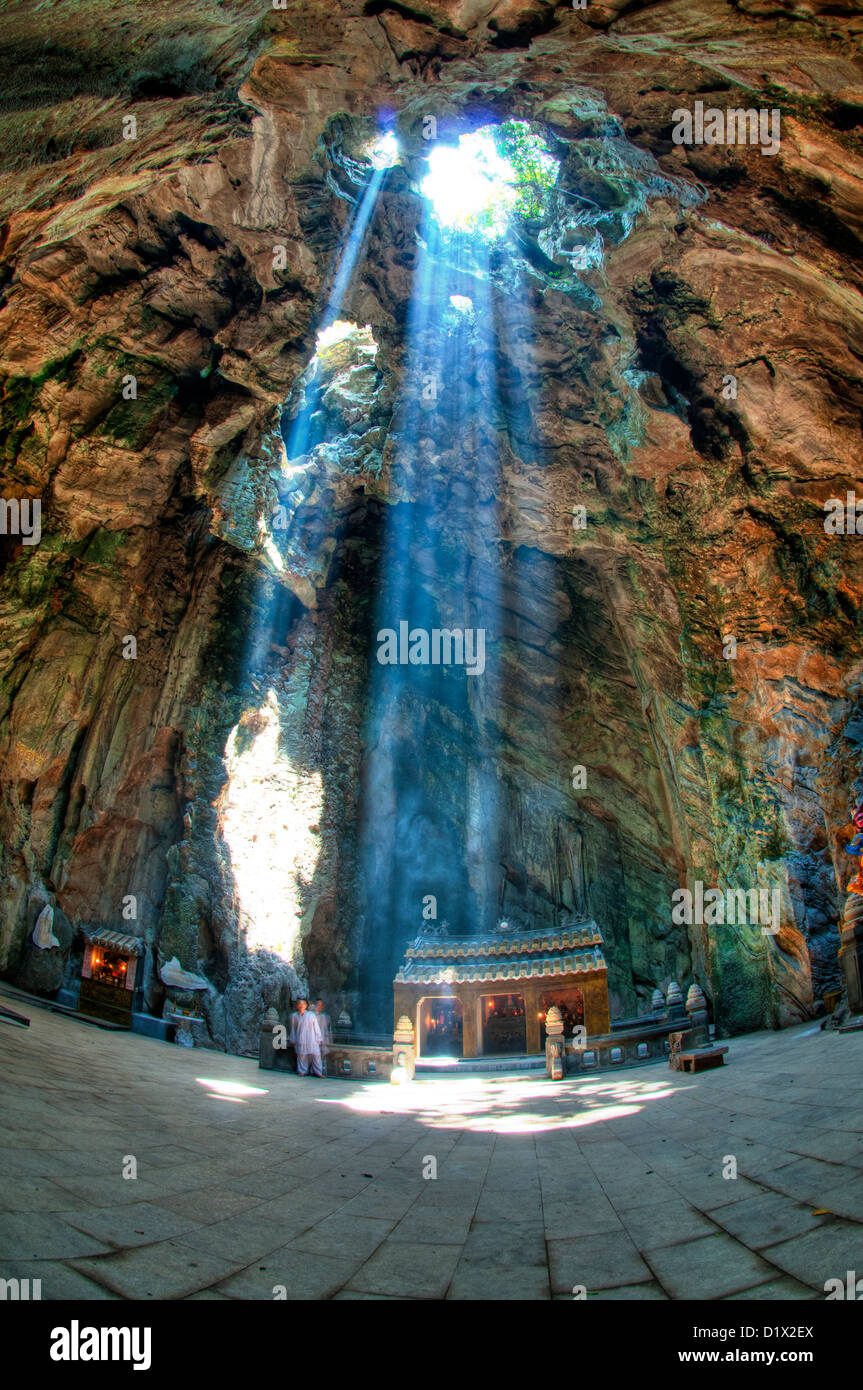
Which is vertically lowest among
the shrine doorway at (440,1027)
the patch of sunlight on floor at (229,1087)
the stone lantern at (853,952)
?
the shrine doorway at (440,1027)

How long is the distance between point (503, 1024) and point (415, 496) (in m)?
15.3

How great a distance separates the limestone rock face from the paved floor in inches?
360

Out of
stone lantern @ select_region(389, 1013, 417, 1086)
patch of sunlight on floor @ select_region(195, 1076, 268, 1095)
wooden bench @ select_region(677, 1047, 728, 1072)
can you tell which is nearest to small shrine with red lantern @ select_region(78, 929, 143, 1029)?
stone lantern @ select_region(389, 1013, 417, 1086)

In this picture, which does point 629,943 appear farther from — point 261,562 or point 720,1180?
point 720,1180

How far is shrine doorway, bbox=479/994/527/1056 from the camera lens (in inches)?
690

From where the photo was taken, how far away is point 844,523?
13.2 meters

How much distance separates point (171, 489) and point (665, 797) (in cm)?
1684

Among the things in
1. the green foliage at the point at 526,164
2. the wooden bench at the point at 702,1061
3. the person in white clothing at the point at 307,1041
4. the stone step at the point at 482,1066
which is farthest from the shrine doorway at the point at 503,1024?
the green foliage at the point at 526,164

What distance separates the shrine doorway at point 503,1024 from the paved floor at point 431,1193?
37.0 feet

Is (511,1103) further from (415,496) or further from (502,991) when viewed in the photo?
(415,496)

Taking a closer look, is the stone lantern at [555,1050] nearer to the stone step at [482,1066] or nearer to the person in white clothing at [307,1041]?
the stone step at [482,1066]

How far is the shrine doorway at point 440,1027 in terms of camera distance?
17.8 m

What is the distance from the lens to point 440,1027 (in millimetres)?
18141

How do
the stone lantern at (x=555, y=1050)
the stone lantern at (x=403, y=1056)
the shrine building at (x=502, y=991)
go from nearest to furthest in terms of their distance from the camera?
1. the stone lantern at (x=403, y=1056)
2. the stone lantern at (x=555, y=1050)
3. the shrine building at (x=502, y=991)
